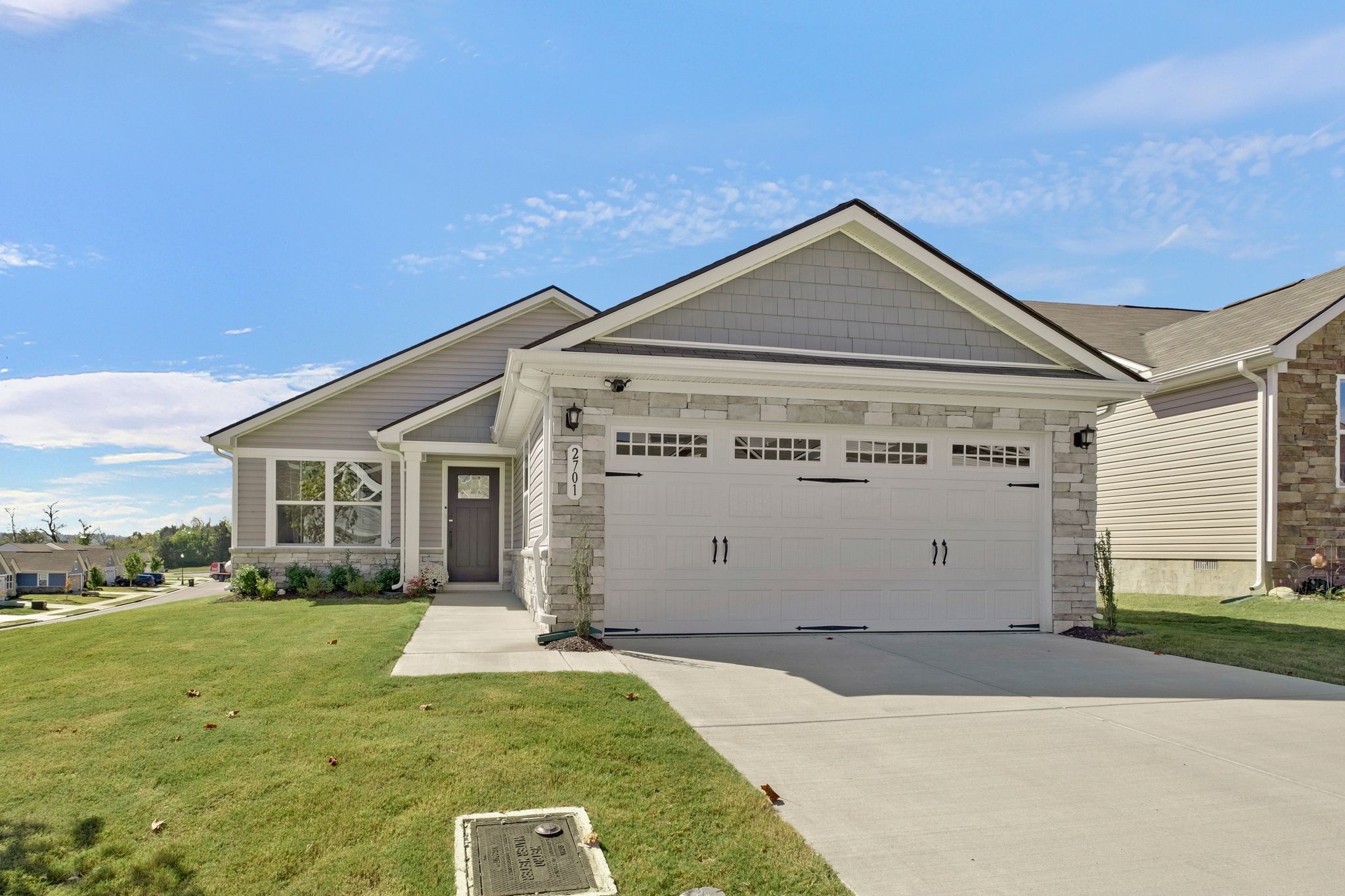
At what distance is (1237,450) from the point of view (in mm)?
14977

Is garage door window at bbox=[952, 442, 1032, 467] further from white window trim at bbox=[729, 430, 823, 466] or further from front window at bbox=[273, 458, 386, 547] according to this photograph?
front window at bbox=[273, 458, 386, 547]

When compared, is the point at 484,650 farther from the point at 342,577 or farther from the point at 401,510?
the point at 401,510

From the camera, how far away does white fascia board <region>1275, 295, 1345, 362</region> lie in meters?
14.0

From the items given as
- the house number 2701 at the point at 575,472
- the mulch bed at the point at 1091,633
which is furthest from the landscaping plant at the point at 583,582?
the mulch bed at the point at 1091,633

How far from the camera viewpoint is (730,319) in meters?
9.66

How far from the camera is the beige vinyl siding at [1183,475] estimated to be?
14.9 metres

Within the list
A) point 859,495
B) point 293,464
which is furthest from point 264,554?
point 859,495

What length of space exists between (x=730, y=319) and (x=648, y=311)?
1.01 meters

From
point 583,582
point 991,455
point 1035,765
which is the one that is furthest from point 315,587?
point 1035,765

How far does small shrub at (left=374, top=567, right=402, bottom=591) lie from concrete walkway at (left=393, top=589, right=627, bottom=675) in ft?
13.1

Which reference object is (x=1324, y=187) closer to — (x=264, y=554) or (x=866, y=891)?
(x=866, y=891)

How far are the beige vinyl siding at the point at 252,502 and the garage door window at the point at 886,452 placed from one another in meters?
12.0

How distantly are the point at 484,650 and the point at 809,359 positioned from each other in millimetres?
4766

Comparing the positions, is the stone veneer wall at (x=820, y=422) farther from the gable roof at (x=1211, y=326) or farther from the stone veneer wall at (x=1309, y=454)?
the stone veneer wall at (x=1309, y=454)
